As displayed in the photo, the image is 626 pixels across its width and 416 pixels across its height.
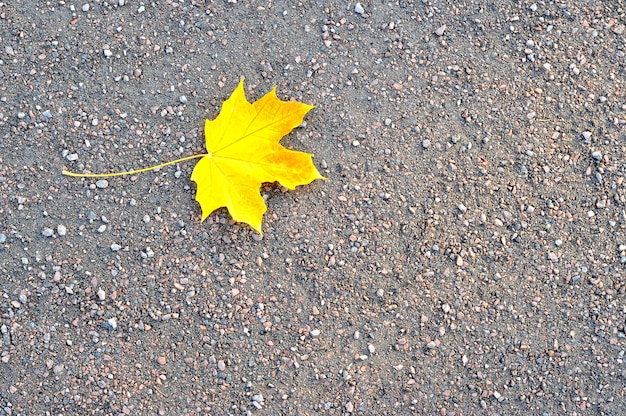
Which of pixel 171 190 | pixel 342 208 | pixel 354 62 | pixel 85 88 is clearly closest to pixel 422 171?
pixel 342 208

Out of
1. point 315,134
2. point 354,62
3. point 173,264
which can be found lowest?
point 173,264

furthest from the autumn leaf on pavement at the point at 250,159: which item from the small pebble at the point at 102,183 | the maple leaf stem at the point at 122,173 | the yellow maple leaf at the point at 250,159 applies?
the small pebble at the point at 102,183

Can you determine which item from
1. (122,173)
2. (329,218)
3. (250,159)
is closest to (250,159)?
(250,159)

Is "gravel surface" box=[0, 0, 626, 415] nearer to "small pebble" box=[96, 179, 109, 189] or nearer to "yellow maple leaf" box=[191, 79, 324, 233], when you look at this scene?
"small pebble" box=[96, 179, 109, 189]

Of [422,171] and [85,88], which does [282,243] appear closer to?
[422,171]

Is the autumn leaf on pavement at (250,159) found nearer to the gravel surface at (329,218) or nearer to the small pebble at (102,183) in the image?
the gravel surface at (329,218)

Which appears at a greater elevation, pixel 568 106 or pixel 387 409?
pixel 568 106

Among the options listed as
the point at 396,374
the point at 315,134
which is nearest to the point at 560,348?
the point at 396,374

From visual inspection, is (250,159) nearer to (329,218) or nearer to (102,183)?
(329,218)
